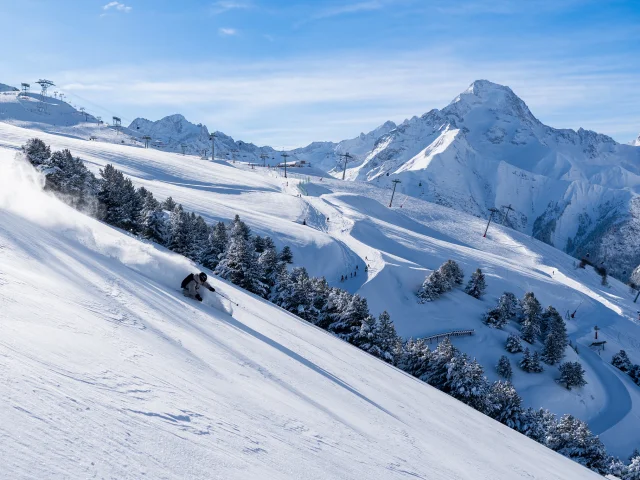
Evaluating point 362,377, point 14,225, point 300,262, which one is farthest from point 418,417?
point 300,262

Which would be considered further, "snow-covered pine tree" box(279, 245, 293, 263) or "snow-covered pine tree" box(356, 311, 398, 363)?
"snow-covered pine tree" box(279, 245, 293, 263)

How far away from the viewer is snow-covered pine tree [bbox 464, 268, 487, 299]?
54.9 m

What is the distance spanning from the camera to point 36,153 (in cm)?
3853

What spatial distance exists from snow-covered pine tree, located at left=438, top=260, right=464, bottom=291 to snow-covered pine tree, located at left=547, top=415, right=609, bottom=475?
24.1 meters

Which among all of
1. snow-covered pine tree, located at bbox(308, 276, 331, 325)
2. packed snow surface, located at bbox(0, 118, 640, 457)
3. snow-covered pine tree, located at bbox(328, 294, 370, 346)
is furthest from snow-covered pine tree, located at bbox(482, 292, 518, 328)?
snow-covered pine tree, located at bbox(308, 276, 331, 325)

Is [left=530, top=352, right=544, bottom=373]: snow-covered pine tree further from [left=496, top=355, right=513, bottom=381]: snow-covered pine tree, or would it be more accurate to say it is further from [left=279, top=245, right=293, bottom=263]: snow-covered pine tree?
[left=279, top=245, right=293, bottom=263]: snow-covered pine tree

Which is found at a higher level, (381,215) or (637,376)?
(381,215)

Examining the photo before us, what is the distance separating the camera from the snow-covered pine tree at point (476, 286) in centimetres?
5488

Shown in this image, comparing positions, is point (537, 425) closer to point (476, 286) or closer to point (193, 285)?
point (476, 286)

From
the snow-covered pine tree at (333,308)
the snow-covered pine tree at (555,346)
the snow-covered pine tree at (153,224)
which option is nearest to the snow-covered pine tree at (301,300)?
the snow-covered pine tree at (333,308)

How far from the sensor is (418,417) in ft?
35.5

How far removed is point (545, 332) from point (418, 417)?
159 feet

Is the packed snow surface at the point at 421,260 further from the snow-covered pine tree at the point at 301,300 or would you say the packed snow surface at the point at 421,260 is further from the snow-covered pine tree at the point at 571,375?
the snow-covered pine tree at the point at 301,300

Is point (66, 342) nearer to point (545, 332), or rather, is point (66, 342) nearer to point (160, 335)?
point (160, 335)
